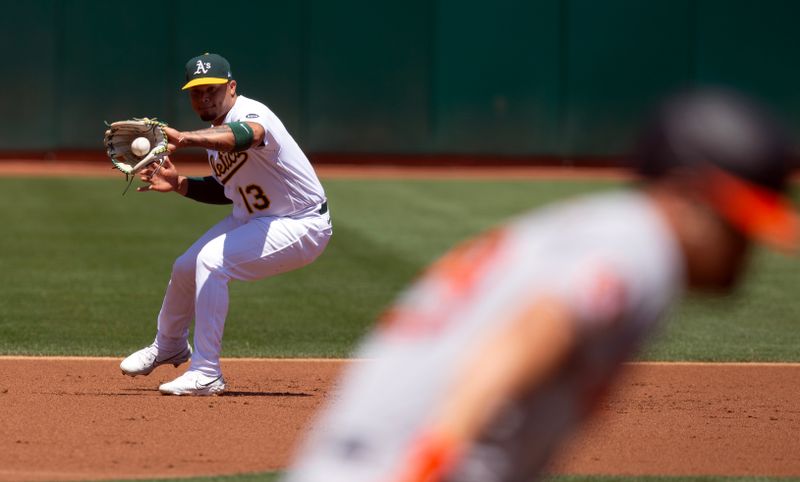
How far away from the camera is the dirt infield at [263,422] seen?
624 centimetres

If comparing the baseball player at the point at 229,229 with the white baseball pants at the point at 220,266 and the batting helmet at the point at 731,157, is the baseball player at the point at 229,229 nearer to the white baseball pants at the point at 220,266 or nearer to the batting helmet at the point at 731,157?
the white baseball pants at the point at 220,266

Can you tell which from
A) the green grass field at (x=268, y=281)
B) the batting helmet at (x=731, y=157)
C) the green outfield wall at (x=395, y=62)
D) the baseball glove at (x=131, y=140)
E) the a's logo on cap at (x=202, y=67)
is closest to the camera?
the batting helmet at (x=731, y=157)

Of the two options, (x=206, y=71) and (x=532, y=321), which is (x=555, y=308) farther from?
(x=206, y=71)

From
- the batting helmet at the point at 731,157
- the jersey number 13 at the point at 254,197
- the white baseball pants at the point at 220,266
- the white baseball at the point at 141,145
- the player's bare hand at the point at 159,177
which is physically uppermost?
the batting helmet at the point at 731,157

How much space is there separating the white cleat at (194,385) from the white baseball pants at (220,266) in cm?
4

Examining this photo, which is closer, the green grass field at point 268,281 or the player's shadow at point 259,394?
the player's shadow at point 259,394

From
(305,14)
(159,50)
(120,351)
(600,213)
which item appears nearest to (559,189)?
(305,14)

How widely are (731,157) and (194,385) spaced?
228 inches

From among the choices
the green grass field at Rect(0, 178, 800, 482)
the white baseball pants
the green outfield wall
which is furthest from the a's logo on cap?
the green outfield wall

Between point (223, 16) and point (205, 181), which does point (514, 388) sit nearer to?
point (205, 181)

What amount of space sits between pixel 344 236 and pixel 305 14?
10.8 m

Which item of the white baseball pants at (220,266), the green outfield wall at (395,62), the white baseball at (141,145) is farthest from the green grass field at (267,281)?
the green outfield wall at (395,62)

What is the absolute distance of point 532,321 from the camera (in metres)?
2.26

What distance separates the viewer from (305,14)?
2633 centimetres
